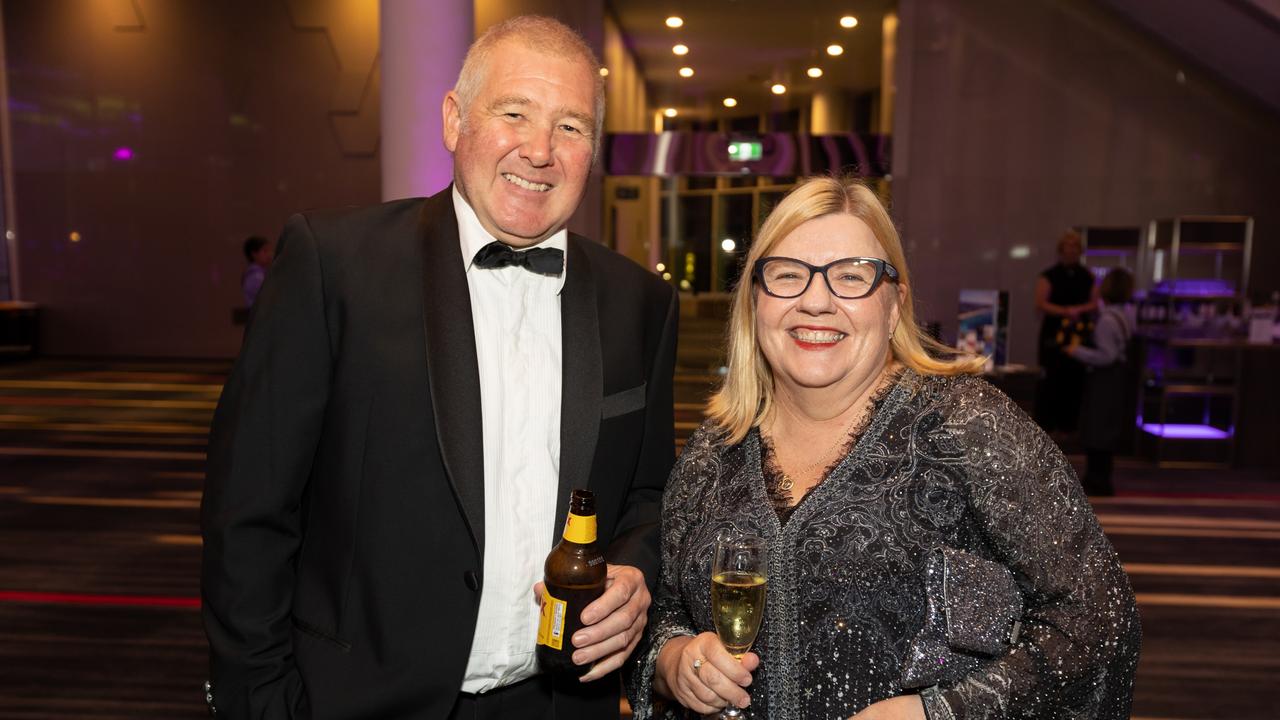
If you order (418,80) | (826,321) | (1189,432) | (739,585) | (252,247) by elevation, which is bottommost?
(1189,432)

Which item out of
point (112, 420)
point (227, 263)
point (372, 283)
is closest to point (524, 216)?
point (372, 283)

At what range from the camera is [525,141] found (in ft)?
5.27

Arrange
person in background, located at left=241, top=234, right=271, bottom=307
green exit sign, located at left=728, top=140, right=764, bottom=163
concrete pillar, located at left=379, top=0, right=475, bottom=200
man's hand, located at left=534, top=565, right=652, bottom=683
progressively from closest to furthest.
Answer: man's hand, located at left=534, top=565, right=652, bottom=683, concrete pillar, located at left=379, top=0, right=475, bottom=200, person in background, located at left=241, top=234, right=271, bottom=307, green exit sign, located at left=728, top=140, right=764, bottom=163

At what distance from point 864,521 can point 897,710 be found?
0.29 meters

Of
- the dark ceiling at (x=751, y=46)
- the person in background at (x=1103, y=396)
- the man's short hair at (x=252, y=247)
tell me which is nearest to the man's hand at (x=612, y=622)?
the person in background at (x=1103, y=396)

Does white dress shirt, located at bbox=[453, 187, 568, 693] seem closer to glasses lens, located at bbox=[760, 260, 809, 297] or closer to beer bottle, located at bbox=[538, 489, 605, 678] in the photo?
beer bottle, located at bbox=[538, 489, 605, 678]

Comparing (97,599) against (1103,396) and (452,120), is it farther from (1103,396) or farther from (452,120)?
(1103,396)

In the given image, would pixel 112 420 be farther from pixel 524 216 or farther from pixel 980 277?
pixel 980 277

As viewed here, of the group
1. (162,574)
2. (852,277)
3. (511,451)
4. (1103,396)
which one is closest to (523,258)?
(511,451)

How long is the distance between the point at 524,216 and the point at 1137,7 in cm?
1136

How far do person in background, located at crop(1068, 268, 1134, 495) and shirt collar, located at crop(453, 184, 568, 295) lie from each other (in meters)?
5.75

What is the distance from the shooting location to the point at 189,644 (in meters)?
4.05

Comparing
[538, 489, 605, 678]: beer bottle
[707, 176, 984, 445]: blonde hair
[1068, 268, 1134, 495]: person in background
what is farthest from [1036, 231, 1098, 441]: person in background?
[538, 489, 605, 678]: beer bottle

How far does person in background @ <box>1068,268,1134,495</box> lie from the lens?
255 inches
